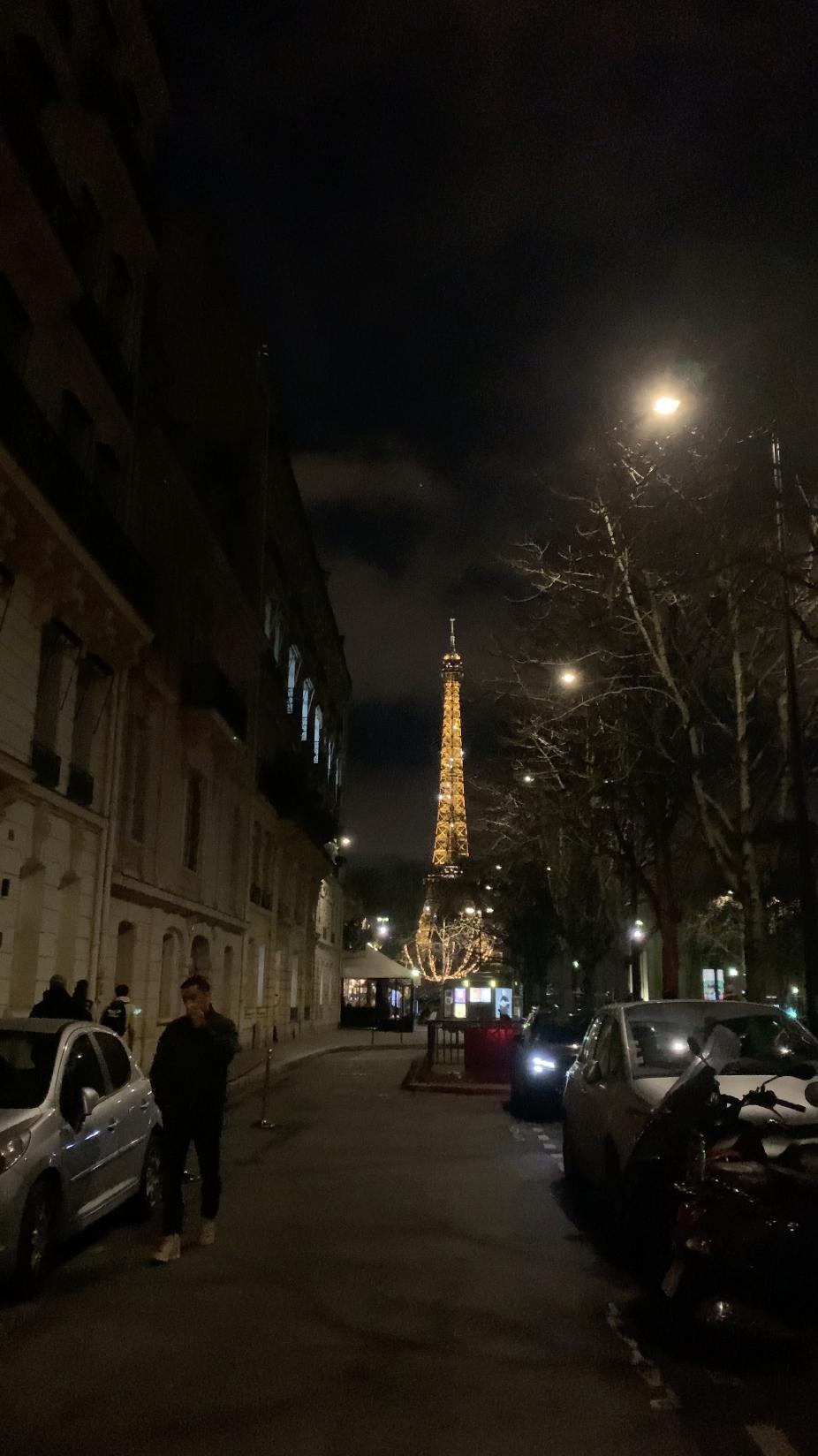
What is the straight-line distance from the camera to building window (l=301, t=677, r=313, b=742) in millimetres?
47188

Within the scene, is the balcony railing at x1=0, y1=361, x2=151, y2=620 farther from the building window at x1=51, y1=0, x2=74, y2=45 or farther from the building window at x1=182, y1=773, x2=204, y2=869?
the building window at x1=182, y1=773, x2=204, y2=869

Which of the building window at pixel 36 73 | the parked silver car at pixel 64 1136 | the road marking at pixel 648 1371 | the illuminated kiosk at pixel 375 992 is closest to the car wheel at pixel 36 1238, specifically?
the parked silver car at pixel 64 1136

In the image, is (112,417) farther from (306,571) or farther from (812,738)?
(306,571)

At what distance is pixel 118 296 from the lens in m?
22.2

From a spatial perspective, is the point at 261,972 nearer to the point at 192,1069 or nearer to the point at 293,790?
the point at 293,790

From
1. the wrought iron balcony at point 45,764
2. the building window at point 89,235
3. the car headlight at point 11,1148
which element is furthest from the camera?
the building window at point 89,235

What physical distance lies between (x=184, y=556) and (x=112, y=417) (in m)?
5.46

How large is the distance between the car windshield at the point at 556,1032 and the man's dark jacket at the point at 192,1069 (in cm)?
1188

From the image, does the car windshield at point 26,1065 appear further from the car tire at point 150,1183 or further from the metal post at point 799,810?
the metal post at point 799,810

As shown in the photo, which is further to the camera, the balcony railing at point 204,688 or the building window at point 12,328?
the balcony railing at point 204,688

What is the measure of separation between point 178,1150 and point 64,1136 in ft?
2.63

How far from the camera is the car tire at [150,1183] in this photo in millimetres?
9441

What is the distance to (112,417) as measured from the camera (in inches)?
832

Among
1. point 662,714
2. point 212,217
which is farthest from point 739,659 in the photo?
point 212,217
